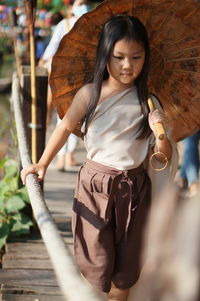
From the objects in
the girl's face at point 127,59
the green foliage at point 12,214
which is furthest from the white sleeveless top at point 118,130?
the green foliage at point 12,214

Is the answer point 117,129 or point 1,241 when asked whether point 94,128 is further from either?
point 1,241

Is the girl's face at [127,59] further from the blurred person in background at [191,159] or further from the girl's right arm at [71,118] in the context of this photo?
the blurred person in background at [191,159]

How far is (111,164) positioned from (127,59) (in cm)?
42

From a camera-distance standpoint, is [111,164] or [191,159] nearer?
[111,164]

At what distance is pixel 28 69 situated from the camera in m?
4.28

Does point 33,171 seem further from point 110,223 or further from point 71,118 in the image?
point 110,223

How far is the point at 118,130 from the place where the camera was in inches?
102

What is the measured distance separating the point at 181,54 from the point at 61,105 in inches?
21.9

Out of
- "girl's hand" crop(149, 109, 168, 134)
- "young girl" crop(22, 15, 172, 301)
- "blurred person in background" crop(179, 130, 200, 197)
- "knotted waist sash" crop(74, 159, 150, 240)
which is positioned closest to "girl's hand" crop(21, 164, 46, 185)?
"young girl" crop(22, 15, 172, 301)

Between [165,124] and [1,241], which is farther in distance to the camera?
[1,241]

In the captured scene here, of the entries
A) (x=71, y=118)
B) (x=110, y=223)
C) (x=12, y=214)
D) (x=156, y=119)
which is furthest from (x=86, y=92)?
(x=12, y=214)

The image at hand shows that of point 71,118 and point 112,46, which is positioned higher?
point 112,46

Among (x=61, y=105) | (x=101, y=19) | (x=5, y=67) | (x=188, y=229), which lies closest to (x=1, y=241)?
(x=61, y=105)

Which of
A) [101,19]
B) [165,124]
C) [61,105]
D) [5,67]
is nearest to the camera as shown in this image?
[165,124]
